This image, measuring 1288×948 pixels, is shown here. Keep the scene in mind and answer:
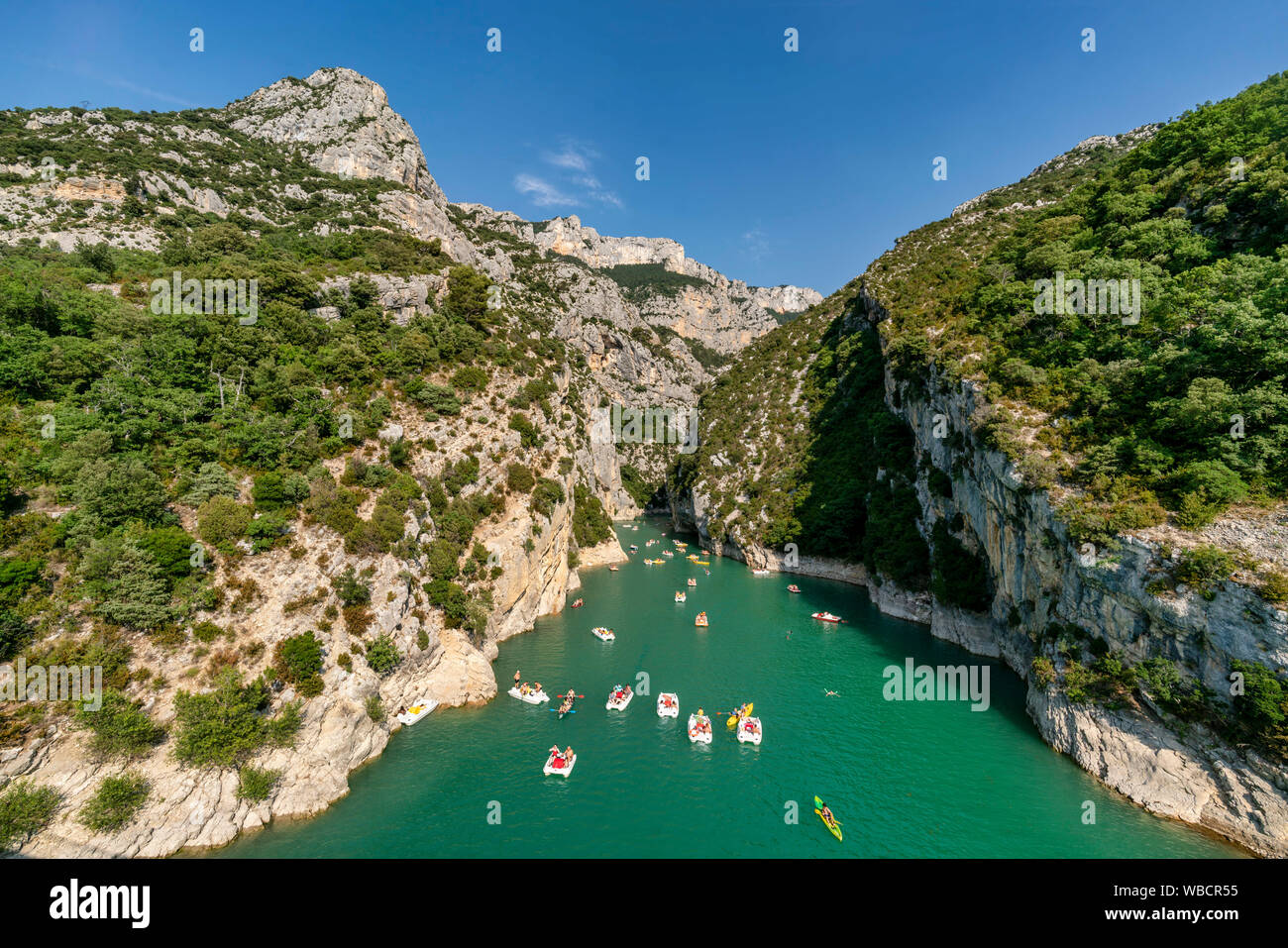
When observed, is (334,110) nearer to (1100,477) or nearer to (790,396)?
(790,396)

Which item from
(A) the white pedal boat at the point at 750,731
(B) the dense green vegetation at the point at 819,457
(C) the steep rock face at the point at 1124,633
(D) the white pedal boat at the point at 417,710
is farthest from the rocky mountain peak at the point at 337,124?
(A) the white pedal boat at the point at 750,731

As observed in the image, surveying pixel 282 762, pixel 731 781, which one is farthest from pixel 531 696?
pixel 731 781

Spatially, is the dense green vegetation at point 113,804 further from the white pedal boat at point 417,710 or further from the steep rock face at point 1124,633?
the steep rock face at point 1124,633

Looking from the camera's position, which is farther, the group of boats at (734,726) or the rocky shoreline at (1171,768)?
the group of boats at (734,726)

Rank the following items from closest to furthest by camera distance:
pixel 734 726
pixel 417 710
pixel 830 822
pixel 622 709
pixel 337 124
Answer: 1. pixel 830 822
2. pixel 417 710
3. pixel 734 726
4. pixel 622 709
5. pixel 337 124

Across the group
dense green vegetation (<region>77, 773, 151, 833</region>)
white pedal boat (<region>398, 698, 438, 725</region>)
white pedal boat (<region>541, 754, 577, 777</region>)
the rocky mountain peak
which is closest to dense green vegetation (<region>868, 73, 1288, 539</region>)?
white pedal boat (<region>541, 754, 577, 777</region>)

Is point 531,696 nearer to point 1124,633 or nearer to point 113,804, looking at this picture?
point 113,804
